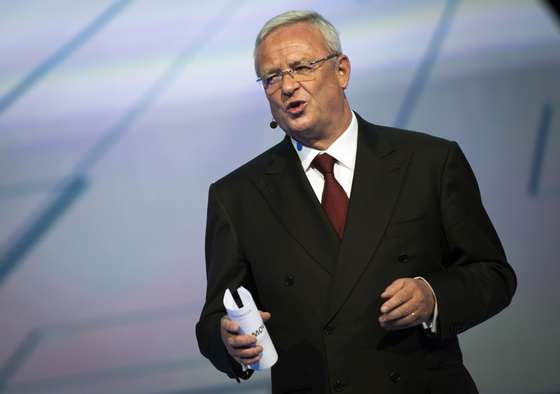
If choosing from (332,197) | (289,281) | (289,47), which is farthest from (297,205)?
(289,47)

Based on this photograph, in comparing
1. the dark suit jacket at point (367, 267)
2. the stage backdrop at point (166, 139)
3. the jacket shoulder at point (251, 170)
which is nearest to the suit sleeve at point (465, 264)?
the dark suit jacket at point (367, 267)

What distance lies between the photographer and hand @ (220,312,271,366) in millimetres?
1784

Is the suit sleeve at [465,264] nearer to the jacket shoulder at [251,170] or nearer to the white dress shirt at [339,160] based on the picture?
the white dress shirt at [339,160]

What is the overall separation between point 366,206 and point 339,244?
0.36 ft

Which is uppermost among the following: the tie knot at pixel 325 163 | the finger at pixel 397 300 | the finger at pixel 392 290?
the tie knot at pixel 325 163

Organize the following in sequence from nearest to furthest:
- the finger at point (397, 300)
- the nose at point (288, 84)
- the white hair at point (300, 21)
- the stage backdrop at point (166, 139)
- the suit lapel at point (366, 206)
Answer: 1. the finger at point (397, 300)
2. the suit lapel at point (366, 206)
3. the nose at point (288, 84)
4. the white hair at point (300, 21)
5. the stage backdrop at point (166, 139)

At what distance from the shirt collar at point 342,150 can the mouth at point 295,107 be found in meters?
0.11

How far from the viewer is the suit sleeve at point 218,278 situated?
6.60 ft

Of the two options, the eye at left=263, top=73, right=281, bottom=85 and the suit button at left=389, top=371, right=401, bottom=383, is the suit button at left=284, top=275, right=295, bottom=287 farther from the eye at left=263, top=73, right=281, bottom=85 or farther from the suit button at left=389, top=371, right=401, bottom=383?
the eye at left=263, top=73, right=281, bottom=85

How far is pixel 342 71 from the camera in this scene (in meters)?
2.29

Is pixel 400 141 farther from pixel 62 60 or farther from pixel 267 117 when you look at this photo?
pixel 62 60

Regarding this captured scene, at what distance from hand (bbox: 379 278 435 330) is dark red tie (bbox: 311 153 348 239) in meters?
0.29

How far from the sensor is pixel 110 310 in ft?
11.2

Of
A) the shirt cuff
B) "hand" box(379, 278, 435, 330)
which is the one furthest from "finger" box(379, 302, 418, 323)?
the shirt cuff
